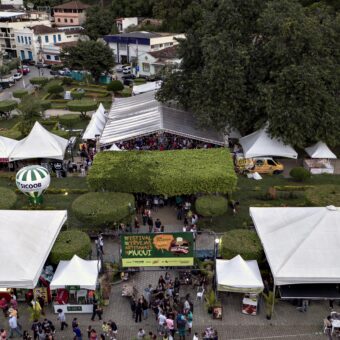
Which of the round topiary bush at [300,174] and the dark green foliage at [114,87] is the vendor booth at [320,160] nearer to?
the round topiary bush at [300,174]

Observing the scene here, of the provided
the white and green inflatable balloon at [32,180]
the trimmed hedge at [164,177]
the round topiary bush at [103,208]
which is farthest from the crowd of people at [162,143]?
the round topiary bush at [103,208]

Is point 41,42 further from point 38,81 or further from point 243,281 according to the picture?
point 243,281

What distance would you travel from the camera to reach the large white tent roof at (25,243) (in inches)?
635

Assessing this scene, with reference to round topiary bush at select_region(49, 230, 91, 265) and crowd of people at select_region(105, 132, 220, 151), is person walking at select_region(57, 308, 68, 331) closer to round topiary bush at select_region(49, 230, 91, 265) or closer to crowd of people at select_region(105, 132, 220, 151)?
round topiary bush at select_region(49, 230, 91, 265)

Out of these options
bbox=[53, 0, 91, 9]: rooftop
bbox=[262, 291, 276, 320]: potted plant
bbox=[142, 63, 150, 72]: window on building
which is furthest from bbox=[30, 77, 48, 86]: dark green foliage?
bbox=[262, 291, 276, 320]: potted plant

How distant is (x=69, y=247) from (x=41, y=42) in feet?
200

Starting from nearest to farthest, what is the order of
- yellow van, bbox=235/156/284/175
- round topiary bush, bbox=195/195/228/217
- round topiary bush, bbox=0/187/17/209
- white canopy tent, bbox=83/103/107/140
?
round topiary bush, bbox=195/195/228/217 → round topiary bush, bbox=0/187/17/209 → yellow van, bbox=235/156/284/175 → white canopy tent, bbox=83/103/107/140

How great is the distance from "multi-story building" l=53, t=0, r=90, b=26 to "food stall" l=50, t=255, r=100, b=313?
3142 inches

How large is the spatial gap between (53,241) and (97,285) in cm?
273

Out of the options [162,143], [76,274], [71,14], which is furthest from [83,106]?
[71,14]

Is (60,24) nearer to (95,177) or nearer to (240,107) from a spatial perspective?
(240,107)

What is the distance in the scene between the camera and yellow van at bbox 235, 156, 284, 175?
29188mm

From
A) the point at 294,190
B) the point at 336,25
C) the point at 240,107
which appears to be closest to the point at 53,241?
the point at 294,190

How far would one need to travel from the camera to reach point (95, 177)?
2292 centimetres
